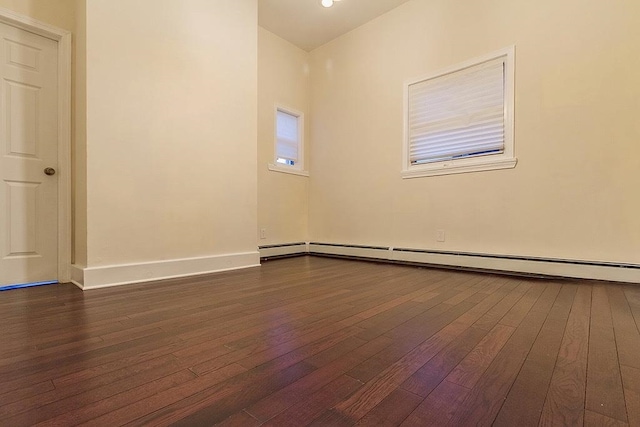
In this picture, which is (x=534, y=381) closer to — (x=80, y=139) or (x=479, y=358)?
(x=479, y=358)

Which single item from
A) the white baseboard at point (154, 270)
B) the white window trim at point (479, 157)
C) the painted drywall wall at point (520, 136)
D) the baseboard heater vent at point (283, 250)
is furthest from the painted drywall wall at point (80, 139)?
the white window trim at point (479, 157)

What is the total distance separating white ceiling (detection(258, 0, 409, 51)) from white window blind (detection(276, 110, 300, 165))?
111 centimetres

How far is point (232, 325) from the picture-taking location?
1521mm

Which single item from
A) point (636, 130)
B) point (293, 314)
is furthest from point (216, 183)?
point (636, 130)

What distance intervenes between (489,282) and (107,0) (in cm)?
391

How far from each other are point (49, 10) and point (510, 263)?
15.1ft

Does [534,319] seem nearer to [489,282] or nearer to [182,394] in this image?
[489,282]

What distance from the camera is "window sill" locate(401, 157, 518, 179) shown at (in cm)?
292

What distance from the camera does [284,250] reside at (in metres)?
4.24

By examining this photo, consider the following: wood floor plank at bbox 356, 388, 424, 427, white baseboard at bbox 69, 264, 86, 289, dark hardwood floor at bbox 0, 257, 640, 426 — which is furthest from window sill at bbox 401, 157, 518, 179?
white baseboard at bbox 69, 264, 86, 289

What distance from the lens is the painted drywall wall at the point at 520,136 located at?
243 centimetres

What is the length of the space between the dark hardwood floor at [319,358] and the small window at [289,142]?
2547 millimetres

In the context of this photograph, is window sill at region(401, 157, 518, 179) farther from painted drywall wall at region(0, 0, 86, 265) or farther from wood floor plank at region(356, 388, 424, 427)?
painted drywall wall at region(0, 0, 86, 265)

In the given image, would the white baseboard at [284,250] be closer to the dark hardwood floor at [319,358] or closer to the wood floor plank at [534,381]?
the dark hardwood floor at [319,358]
